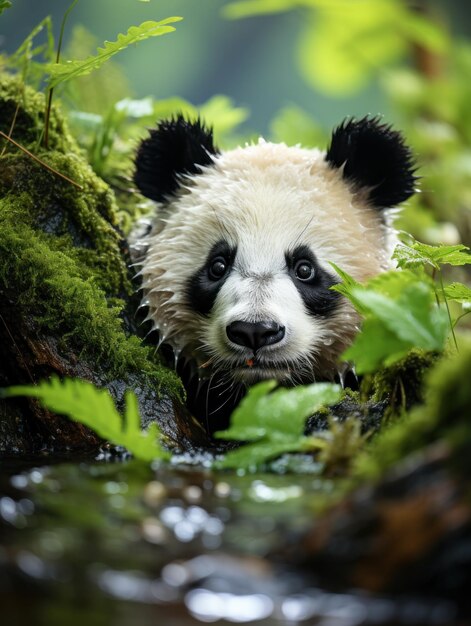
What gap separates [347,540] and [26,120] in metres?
3.15

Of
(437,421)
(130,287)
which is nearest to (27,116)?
(130,287)

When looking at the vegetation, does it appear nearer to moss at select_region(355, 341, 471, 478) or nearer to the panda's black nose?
moss at select_region(355, 341, 471, 478)

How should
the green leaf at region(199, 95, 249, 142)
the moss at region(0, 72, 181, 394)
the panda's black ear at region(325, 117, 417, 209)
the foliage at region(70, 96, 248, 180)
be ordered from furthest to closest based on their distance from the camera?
1. the green leaf at region(199, 95, 249, 142)
2. the foliage at region(70, 96, 248, 180)
3. the panda's black ear at region(325, 117, 417, 209)
4. the moss at region(0, 72, 181, 394)

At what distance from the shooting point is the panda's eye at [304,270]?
12.2 feet

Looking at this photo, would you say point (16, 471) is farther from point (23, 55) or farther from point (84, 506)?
point (23, 55)

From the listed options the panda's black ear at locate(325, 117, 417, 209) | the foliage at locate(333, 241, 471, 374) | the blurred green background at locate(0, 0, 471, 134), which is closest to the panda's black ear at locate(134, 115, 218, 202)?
the panda's black ear at locate(325, 117, 417, 209)

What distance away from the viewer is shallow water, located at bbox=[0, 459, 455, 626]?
57.1 inches

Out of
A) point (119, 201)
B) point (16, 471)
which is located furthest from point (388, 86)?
point (16, 471)

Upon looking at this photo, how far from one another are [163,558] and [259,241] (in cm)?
222

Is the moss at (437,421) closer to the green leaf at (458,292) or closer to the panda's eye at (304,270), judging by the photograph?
the green leaf at (458,292)

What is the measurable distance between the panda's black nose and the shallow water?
3.74 feet

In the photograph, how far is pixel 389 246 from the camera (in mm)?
4020

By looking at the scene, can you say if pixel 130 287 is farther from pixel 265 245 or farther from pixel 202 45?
pixel 202 45

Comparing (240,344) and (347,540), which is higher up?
(240,344)
